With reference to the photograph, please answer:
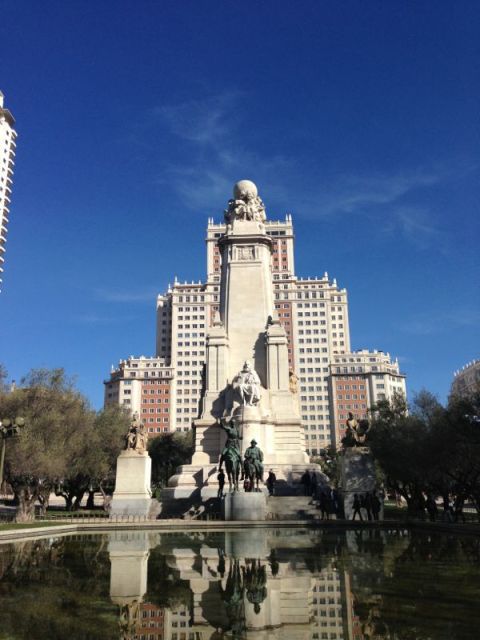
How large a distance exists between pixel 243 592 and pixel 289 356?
119784 millimetres

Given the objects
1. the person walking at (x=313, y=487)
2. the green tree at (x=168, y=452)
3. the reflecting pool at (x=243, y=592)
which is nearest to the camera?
the reflecting pool at (x=243, y=592)

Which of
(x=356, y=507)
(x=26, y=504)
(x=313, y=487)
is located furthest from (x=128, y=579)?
(x=313, y=487)

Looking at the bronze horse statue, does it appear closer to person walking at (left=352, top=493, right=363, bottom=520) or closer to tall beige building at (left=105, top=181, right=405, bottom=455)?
person walking at (left=352, top=493, right=363, bottom=520)

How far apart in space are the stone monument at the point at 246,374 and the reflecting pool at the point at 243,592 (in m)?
19.1

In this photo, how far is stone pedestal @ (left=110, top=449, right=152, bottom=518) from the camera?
27562 millimetres

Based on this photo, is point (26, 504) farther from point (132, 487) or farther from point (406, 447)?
point (406, 447)

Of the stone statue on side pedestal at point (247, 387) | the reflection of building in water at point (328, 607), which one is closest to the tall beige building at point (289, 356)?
the stone statue on side pedestal at point (247, 387)

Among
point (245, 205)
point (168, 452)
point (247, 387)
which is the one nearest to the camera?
point (247, 387)

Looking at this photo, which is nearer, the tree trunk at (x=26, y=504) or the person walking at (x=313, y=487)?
the tree trunk at (x=26, y=504)

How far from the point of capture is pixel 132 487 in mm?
27922

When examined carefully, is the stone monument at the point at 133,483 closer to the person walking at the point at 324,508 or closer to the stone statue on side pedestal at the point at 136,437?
the stone statue on side pedestal at the point at 136,437

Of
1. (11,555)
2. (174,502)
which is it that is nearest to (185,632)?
(11,555)

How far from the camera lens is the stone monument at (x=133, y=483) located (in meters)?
27.6

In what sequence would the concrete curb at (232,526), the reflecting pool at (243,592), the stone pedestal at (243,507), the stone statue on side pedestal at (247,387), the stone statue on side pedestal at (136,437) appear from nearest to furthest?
the reflecting pool at (243,592) < the concrete curb at (232,526) < the stone pedestal at (243,507) < the stone statue on side pedestal at (136,437) < the stone statue on side pedestal at (247,387)
